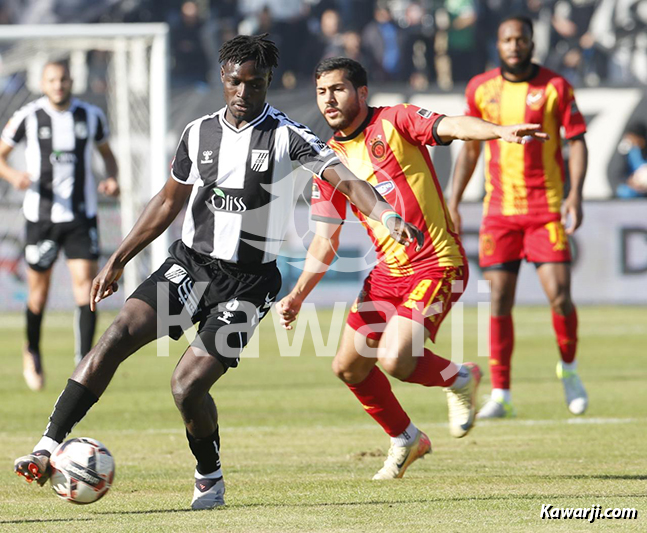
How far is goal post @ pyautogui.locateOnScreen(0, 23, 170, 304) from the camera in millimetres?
15805

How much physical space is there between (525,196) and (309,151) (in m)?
3.62

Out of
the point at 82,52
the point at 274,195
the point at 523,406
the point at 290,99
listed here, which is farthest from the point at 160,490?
the point at 82,52

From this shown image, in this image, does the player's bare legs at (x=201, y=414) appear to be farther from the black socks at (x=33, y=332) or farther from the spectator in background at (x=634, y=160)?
the spectator in background at (x=634, y=160)

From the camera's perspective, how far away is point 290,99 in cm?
1862

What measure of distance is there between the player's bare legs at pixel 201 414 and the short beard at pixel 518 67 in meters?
4.25

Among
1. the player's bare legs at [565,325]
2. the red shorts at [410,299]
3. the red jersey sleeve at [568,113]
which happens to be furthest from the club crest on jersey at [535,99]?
the red shorts at [410,299]

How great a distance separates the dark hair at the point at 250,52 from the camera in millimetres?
5691

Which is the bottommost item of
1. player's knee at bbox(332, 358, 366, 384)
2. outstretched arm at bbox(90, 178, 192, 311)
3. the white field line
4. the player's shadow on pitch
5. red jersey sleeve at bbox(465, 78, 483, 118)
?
the white field line

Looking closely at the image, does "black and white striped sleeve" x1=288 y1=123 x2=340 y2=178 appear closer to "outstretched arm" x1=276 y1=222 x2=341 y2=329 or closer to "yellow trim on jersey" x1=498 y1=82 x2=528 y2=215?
"outstretched arm" x1=276 y1=222 x2=341 y2=329

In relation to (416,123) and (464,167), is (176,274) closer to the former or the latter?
(416,123)

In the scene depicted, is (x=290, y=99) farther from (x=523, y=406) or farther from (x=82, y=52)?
(x=523, y=406)

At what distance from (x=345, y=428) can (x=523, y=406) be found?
68.4 inches

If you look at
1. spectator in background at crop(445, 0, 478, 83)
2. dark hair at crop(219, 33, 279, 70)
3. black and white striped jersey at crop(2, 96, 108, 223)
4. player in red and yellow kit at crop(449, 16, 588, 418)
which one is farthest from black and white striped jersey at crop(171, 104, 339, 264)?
spectator in background at crop(445, 0, 478, 83)

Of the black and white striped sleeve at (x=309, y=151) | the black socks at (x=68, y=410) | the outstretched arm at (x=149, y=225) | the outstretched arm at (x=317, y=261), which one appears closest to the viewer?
the black socks at (x=68, y=410)
